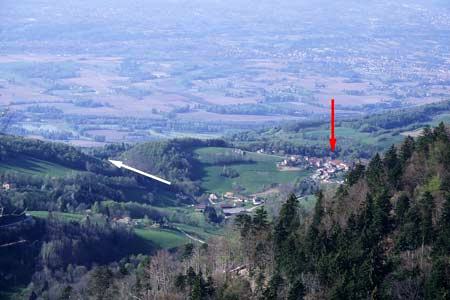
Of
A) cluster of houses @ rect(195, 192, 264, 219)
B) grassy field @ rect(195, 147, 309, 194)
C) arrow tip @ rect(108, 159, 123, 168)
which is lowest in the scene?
cluster of houses @ rect(195, 192, 264, 219)

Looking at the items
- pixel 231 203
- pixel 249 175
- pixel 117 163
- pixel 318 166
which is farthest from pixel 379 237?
pixel 117 163

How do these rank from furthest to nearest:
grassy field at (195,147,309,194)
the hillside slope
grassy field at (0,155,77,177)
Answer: grassy field at (195,147,309,194) < grassy field at (0,155,77,177) < the hillside slope

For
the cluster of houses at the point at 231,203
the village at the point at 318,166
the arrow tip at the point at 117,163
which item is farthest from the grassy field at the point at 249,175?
the arrow tip at the point at 117,163

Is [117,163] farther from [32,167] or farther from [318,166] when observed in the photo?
[318,166]

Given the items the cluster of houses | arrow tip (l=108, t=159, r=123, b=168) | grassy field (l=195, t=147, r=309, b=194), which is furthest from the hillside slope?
arrow tip (l=108, t=159, r=123, b=168)

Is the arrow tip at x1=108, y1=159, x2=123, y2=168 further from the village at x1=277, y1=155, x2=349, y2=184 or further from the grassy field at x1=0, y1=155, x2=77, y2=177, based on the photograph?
the village at x1=277, y1=155, x2=349, y2=184

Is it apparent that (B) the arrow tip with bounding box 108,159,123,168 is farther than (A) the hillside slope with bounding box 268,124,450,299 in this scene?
Yes

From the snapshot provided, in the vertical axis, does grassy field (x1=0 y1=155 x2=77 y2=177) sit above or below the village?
above
